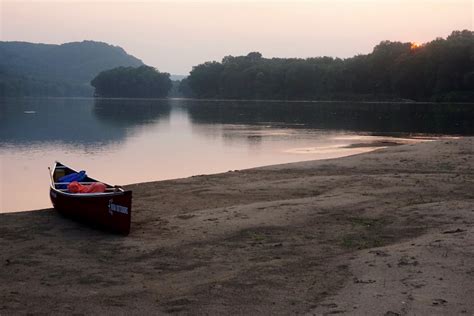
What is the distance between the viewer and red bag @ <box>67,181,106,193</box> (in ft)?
42.8

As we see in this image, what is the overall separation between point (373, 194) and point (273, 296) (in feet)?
24.1

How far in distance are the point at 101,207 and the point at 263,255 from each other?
13.0ft

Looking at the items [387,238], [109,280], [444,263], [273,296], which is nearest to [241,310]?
[273,296]

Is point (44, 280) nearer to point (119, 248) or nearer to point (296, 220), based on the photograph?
point (119, 248)

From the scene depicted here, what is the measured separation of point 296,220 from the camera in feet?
39.3

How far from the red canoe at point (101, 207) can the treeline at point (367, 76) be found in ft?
335

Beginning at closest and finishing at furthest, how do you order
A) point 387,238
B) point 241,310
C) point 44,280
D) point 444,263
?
point 241,310
point 444,263
point 44,280
point 387,238

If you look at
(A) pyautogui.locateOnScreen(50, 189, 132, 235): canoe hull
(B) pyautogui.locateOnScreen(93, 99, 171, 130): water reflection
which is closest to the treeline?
(B) pyautogui.locateOnScreen(93, 99, 171, 130): water reflection

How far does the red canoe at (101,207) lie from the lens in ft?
38.0

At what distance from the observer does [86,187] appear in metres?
13.5

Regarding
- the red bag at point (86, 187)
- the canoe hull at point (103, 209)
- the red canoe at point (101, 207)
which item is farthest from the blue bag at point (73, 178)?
the canoe hull at point (103, 209)

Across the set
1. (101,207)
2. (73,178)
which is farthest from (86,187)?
(73,178)

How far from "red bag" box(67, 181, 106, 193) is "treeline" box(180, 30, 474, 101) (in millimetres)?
101648

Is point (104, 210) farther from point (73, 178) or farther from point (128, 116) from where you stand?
point (128, 116)
